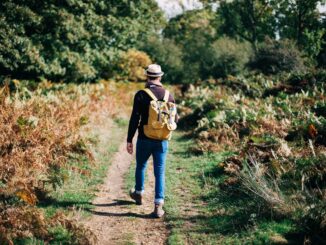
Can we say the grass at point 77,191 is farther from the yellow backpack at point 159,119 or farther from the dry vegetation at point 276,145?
the dry vegetation at point 276,145

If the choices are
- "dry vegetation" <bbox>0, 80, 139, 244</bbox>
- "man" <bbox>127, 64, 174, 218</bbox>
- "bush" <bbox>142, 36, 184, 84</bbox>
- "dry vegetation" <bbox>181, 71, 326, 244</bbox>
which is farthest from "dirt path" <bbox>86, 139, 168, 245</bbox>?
"bush" <bbox>142, 36, 184, 84</bbox>

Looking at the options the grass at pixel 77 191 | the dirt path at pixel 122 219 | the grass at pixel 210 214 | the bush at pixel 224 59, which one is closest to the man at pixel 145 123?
the dirt path at pixel 122 219

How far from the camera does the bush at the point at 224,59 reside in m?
29.3

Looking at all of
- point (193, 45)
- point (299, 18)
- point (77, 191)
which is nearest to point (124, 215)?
point (77, 191)

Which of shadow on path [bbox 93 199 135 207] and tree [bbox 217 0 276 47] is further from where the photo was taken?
tree [bbox 217 0 276 47]

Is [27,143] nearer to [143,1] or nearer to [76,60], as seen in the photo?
[76,60]

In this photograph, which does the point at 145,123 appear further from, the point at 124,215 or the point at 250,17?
the point at 250,17

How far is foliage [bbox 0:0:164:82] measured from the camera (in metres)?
16.1

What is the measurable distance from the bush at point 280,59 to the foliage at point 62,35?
25.8 ft

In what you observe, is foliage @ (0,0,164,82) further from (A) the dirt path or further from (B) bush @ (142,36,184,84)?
(B) bush @ (142,36,184,84)

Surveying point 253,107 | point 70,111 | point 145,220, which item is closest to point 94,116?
point 70,111

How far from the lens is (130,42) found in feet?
82.8

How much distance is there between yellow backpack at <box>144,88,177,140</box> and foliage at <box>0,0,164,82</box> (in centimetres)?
1150

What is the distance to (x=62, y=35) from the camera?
723 inches
